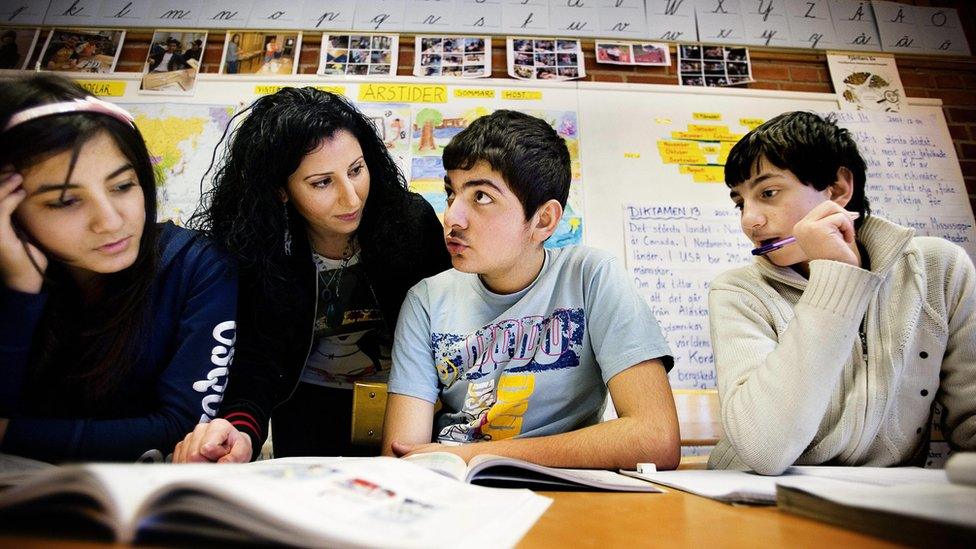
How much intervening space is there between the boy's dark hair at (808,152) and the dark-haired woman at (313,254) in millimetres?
704

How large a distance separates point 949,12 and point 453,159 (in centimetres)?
253

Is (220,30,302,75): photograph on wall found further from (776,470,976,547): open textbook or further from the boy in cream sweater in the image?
(776,470,976,547): open textbook

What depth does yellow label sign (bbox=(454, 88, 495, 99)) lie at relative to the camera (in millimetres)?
1894

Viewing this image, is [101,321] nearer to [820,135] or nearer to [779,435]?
[779,435]

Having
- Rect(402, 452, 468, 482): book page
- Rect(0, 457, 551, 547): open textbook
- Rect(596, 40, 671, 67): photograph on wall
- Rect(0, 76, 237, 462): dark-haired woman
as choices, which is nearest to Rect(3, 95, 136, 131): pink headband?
Rect(0, 76, 237, 462): dark-haired woman

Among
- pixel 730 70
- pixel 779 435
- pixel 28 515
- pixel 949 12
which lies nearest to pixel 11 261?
pixel 28 515

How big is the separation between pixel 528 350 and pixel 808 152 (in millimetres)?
649

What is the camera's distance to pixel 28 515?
12.6 inches

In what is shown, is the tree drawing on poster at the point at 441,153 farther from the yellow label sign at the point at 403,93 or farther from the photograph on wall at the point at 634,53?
the photograph on wall at the point at 634,53

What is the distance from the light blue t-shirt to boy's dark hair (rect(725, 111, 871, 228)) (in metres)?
0.36

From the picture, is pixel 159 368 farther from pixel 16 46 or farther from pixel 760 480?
pixel 16 46

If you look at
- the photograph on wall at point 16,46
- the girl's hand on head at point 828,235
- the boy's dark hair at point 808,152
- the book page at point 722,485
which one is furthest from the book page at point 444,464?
the photograph on wall at point 16,46

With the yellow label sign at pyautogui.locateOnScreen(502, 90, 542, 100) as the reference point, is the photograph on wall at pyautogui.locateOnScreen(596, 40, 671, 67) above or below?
above

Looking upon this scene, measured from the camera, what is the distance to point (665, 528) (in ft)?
1.29
